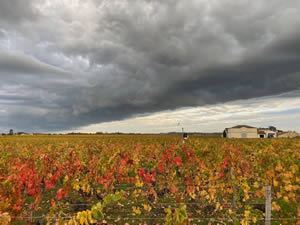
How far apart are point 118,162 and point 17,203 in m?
3.27

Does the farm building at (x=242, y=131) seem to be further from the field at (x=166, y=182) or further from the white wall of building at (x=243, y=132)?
the field at (x=166, y=182)

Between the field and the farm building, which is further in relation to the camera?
the farm building

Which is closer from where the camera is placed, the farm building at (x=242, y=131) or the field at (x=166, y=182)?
the field at (x=166, y=182)

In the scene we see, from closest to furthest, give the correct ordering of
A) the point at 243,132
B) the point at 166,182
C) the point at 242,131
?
the point at 166,182, the point at 243,132, the point at 242,131

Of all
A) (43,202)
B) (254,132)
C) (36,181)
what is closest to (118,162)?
(36,181)

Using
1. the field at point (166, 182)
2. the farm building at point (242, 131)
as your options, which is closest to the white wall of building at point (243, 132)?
the farm building at point (242, 131)

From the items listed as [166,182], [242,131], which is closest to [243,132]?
[242,131]

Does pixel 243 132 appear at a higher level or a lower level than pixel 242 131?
lower

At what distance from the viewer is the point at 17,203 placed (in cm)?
402

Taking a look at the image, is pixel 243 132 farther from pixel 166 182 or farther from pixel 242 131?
pixel 166 182

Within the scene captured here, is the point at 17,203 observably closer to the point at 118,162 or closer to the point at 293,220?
the point at 118,162

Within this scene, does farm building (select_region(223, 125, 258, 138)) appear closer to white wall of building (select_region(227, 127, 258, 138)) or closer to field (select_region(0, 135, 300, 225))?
white wall of building (select_region(227, 127, 258, 138))

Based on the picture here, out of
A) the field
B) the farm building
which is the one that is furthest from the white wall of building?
the field

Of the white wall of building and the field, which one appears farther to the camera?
the white wall of building
